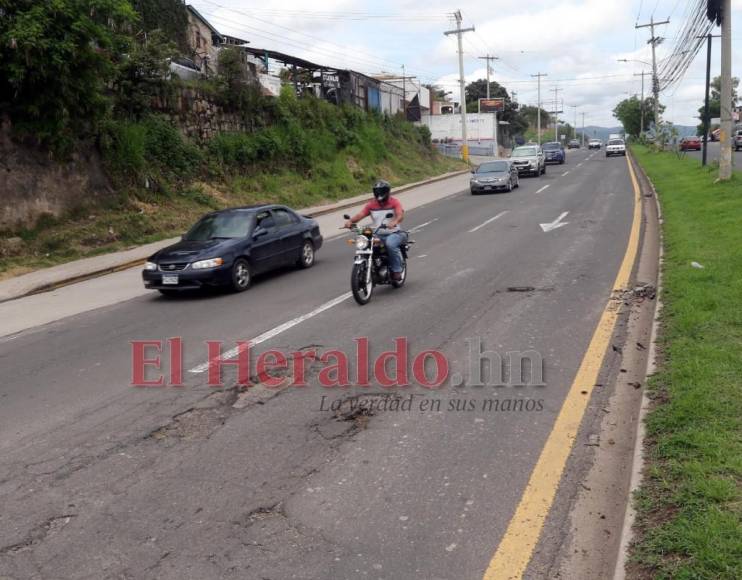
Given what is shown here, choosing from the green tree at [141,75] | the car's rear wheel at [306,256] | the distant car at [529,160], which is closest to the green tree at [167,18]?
the green tree at [141,75]

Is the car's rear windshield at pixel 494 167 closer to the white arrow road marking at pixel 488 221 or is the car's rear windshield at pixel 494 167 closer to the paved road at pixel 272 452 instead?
the white arrow road marking at pixel 488 221

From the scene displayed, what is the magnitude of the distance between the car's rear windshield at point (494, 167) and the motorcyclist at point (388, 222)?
20524 millimetres

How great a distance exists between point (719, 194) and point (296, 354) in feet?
48.7

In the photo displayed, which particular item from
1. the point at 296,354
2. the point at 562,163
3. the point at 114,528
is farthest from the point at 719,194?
the point at 562,163

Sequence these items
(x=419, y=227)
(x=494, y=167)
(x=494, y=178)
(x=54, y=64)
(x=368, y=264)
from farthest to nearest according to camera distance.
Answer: (x=494, y=167), (x=494, y=178), (x=419, y=227), (x=54, y=64), (x=368, y=264)

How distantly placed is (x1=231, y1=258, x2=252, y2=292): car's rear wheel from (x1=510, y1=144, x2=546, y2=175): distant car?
27445mm

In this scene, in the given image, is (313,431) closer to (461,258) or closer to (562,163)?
(461,258)

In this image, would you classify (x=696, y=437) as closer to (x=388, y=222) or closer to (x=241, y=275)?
(x=388, y=222)

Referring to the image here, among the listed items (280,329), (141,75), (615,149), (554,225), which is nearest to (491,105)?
(615,149)

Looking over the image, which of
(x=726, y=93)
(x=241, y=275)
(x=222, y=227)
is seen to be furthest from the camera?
(x=726, y=93)

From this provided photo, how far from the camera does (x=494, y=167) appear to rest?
3022 cm

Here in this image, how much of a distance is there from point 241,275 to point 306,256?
235 cm

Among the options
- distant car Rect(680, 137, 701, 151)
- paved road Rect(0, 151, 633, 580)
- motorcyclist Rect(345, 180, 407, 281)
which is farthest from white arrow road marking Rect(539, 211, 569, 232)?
distant car Rect(680, 137, 701, 151)

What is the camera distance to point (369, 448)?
4.86 meters
